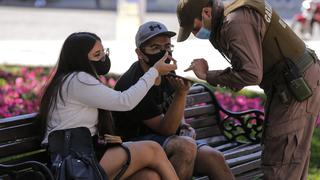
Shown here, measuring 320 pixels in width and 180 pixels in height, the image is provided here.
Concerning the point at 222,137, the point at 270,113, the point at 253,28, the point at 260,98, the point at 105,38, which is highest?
the point at 253,28

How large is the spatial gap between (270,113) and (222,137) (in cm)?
167

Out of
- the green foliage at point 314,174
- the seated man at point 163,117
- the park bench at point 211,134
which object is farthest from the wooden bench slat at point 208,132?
the seated man at point 163,117

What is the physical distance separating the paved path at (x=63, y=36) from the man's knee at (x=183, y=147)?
5324 mm

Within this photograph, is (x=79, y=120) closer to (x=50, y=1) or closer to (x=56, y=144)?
(x=56, y=144)

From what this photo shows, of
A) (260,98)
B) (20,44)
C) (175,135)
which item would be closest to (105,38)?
(20,44)

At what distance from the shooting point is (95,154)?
405 centimetres

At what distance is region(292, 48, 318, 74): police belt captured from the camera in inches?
162

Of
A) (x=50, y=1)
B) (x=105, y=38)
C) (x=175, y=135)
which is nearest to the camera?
(x=175, y=135)

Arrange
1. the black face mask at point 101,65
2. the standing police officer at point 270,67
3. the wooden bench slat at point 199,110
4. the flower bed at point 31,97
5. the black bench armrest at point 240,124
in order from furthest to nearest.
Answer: the flower bed at point 31,97
the black bench armrest at point 240,124
the wooden bench slat at point 199,110
the black face mask at point 101,65
the standing police officer at point 270,67

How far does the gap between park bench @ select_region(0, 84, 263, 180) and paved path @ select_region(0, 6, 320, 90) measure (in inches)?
153

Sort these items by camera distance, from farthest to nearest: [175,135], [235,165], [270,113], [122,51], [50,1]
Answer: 1. [50,1]
2. [122,51]
3. [235,165]
4. [175,135]
5. [270,113]

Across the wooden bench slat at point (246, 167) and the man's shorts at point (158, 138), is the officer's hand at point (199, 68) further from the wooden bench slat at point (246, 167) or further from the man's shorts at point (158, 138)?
the wooden bench slat at point (246, 167)

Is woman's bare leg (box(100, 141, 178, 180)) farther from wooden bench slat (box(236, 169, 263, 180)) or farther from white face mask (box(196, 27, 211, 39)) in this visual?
wooden bench slat (box(236, 169, 263, 180))

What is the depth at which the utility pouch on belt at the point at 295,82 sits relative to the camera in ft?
13.3
